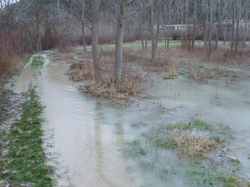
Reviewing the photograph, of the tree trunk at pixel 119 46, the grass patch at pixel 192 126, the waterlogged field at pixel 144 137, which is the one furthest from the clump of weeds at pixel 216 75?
the grass patch at pixel 192 126

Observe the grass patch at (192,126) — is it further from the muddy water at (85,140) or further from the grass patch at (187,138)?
the muddy water at (85,140)

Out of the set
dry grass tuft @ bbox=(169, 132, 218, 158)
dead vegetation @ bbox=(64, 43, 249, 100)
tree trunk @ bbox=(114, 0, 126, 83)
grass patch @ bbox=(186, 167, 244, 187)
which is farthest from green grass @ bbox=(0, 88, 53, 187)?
tree trunk @ bbox=(114, 0, 126, 83)

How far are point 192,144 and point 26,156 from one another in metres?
3.37

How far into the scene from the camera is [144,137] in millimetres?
6254

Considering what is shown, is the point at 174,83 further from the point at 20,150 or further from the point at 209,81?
the point at 20,150

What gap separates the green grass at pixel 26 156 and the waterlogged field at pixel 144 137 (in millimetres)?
29

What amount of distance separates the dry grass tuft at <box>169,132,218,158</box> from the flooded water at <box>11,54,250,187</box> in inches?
11.5

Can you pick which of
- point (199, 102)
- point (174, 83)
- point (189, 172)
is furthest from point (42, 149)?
point (174, 83)

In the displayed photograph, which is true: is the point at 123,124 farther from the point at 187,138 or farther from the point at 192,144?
the point at 192,144

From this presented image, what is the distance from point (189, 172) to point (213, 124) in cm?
266

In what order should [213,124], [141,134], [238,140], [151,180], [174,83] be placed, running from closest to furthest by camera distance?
[151,180] → [238,140] → [141,134] → [213,124] → [174,83]

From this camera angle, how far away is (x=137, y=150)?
18.4 feet

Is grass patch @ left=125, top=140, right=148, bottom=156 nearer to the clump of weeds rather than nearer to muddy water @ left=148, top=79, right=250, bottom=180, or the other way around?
muddy water @ left=148, top=79, right=250, bottom=180

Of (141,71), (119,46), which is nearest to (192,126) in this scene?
(119,46)
